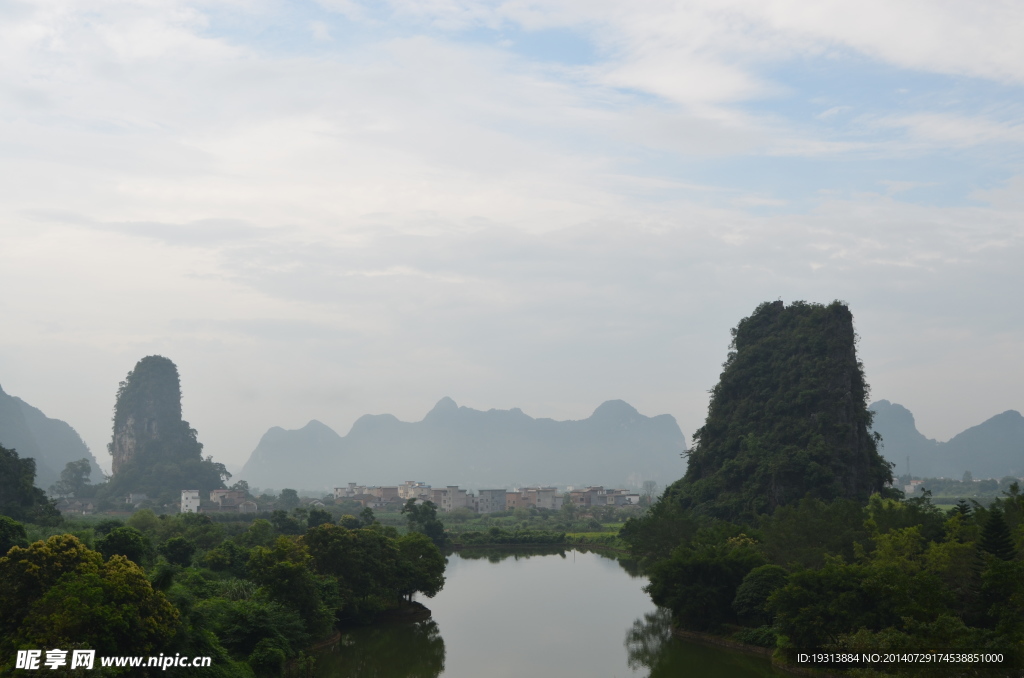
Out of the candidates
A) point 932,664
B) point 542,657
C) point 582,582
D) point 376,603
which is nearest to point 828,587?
point 932,664

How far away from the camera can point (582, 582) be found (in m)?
36.7

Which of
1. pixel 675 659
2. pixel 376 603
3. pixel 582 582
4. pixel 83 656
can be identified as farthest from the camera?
pixel 582 582

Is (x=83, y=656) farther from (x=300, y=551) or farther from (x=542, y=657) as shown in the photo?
(x=542, y=657)

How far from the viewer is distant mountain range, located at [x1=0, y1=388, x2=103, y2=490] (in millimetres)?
119931

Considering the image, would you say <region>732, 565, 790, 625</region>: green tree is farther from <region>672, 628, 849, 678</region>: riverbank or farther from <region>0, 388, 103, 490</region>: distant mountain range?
<region>0, 388, 103, 490</region>: distant mountain range

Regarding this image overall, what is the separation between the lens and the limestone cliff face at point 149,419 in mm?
92875

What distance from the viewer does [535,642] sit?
2423 cm

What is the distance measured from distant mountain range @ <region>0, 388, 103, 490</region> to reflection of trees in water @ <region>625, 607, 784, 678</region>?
110922 millimetres

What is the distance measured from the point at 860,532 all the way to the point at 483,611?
11868 mm

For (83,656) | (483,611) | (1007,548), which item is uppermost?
(1007,548)

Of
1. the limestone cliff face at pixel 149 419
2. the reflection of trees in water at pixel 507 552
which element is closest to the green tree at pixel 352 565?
the reflection of trees in water at pixel 507 552

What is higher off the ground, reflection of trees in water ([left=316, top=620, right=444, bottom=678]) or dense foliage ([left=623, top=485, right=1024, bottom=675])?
dense foliage ([left=623, top=485, right=1024, bottom=675])

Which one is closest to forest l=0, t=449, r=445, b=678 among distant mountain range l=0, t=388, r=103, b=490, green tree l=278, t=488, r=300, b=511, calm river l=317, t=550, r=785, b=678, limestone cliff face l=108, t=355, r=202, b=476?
calm river l=317, t=550, r=785, b=678

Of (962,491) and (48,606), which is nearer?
(48,606)
